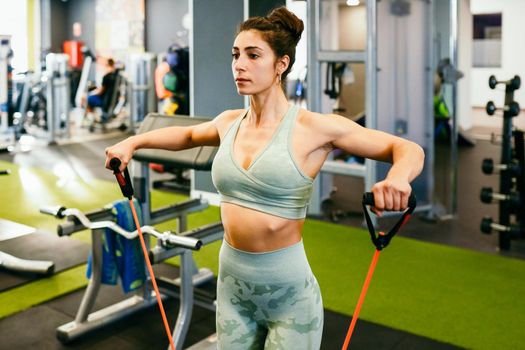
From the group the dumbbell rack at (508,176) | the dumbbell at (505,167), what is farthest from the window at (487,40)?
the dumbbell at (505,167)

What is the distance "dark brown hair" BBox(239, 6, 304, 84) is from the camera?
1.48m

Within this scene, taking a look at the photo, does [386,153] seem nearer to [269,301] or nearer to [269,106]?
[269,106]

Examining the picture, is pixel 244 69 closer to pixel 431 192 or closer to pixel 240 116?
pixel 240 116

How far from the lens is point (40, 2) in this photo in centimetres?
1352

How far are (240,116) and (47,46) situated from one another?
12.9 m

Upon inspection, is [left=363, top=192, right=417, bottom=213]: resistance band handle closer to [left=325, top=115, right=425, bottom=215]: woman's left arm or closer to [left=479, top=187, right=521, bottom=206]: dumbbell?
[left=325, top=115, right=425, bottom=215]: woman's left arm

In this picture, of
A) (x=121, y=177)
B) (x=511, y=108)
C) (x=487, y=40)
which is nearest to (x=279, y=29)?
(x=121, y=177)

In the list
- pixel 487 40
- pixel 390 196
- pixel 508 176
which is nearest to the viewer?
pixel 390 196

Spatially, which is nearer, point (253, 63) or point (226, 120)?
point (253, 63)

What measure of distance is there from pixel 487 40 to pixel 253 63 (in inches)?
481

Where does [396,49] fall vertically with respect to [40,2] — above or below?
below

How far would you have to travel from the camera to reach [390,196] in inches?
47.7

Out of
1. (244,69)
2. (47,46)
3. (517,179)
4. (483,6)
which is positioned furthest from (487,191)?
(47,46)

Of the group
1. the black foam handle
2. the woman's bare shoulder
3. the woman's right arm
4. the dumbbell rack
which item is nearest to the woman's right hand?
the woman's right arm
